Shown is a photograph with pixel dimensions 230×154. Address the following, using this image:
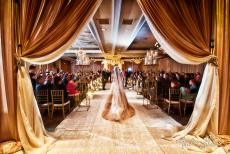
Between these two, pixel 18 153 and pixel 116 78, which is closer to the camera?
pixel 18 153

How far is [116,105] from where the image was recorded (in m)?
5.64

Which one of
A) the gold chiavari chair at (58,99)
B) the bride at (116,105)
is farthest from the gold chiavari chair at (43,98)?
the bride at (116,105)

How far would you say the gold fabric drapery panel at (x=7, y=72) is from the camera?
3186 mm

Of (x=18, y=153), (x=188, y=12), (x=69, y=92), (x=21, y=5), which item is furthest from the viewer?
(x=69, y=92)

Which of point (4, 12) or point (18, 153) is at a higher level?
point (4, 12)

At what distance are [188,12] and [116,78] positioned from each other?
9.74 ft

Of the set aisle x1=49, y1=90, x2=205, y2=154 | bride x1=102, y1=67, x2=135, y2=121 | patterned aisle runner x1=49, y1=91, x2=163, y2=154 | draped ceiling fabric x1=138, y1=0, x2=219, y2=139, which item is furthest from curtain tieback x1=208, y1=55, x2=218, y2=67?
A: bride x1=102, y1=67, x2=135, y2=121

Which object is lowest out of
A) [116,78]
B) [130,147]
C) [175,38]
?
[130,147]

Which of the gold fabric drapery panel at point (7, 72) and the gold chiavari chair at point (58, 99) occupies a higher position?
the gold fabric drapery panel at point (7, 72)

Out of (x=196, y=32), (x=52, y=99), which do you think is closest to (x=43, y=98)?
(x=52, y=99)

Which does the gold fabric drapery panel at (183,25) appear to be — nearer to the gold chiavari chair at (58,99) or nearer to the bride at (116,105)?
the bride at (116,105)

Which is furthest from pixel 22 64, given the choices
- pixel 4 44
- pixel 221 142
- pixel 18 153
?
pixel 221 142

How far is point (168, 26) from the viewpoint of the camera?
3570mm

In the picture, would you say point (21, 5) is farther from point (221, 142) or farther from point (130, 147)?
point (221, 142)
